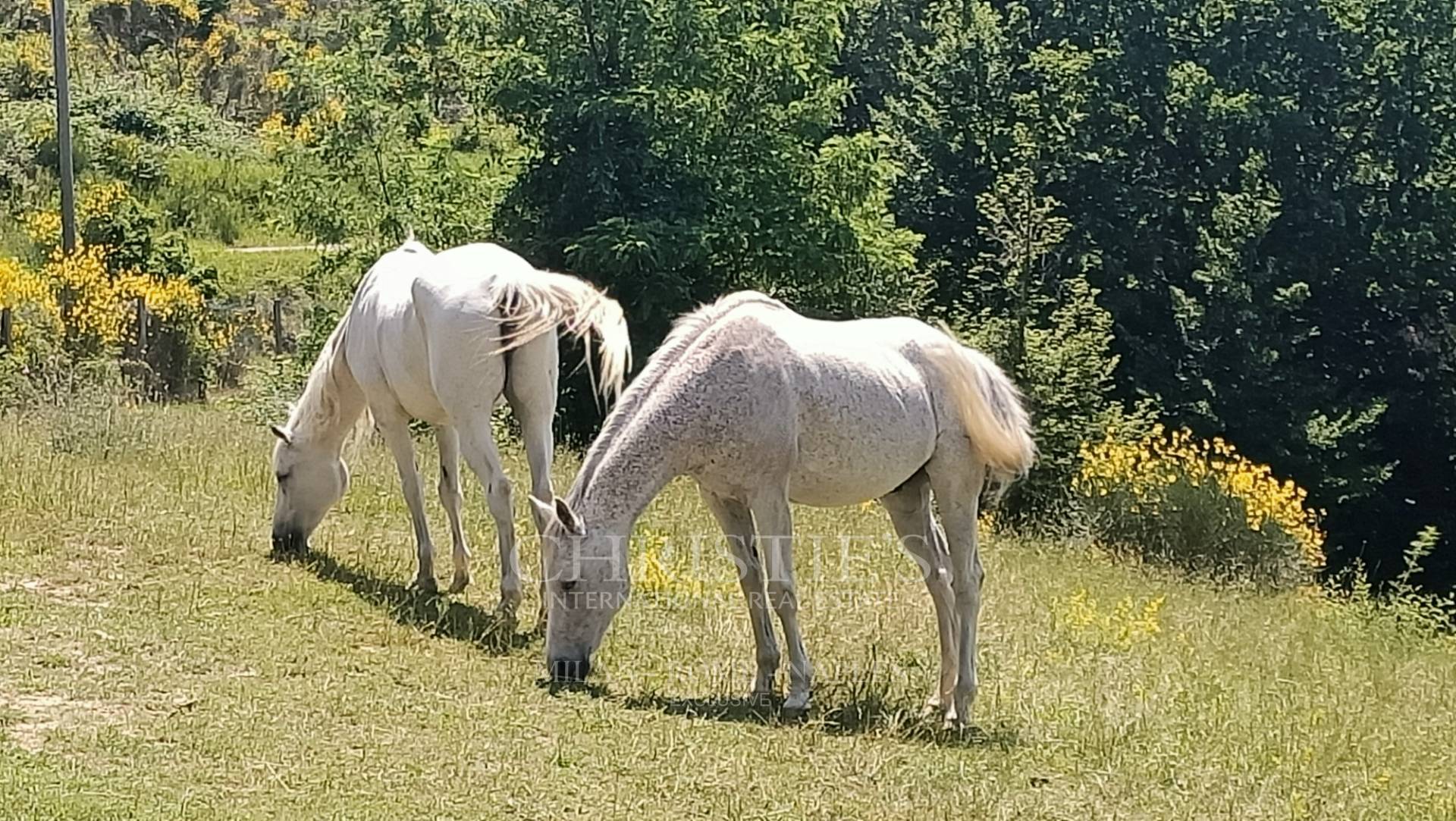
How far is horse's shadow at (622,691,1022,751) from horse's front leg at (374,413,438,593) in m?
2.52

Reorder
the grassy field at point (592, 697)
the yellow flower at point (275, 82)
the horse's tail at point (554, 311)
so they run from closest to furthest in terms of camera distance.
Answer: the grassy field at point (592, 697) < the horse's tail at point (554, 311) < the yellow flower at point (275, 82)

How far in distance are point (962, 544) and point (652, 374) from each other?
1741 mm

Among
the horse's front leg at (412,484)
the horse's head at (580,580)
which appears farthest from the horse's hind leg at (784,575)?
the horse's front leg at (412,484)

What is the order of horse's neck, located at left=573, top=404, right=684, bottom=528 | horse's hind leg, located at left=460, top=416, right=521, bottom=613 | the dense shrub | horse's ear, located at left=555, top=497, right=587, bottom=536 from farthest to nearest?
1. the dense shrub
2. horse's hind leg, located at left=460, top=416, right=521, bottom=613
3. horse's neck, located at left=573, top=404, right=684, bottom=528
4. horse's ear, located at left=555, top=497, right=587, bottom=536

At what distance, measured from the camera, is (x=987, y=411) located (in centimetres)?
734

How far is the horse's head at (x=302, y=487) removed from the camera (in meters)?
9.89

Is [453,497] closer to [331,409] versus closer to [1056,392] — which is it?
[331,409]

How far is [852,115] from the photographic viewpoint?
3005cm

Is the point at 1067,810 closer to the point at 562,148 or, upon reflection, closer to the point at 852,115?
the point at 562,148

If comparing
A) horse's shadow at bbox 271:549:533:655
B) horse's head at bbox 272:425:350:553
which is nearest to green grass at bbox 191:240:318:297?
horse's head at bbox 272:425:350:553

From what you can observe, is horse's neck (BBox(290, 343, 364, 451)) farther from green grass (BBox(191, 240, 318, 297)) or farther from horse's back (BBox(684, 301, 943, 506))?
green grass (BBox(191, 240, 318, 297))

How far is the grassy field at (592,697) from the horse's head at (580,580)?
0.28 metres

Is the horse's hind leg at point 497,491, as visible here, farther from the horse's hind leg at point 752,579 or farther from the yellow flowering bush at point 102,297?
the yellow flowering bush at point 102,297

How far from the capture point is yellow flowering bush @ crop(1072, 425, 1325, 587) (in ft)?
50.8
